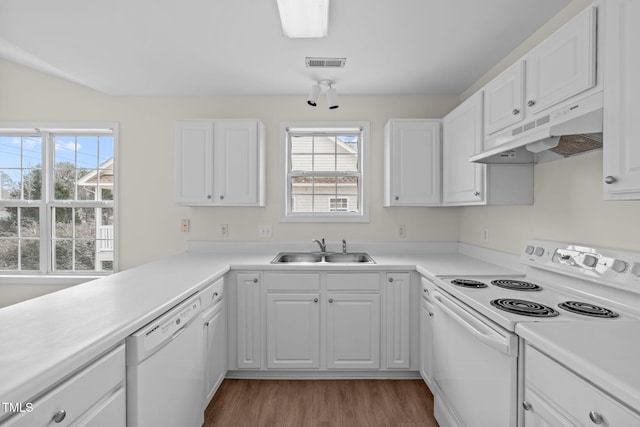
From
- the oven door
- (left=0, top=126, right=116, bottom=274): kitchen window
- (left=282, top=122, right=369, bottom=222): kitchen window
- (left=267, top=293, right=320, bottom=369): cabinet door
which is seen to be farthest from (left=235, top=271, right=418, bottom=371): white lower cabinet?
(left=0, top=126, right=116, bottom=274): kitchen window

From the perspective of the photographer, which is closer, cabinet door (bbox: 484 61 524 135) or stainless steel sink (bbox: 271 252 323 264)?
cabinet door (bbox: 484 61 524 135)

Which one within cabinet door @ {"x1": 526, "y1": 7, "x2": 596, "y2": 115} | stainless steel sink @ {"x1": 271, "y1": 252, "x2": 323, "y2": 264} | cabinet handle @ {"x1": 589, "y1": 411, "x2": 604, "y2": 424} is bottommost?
cabinet handle @ {"x1": 589, "y1": 411, "x2": 604, "y2": 424}

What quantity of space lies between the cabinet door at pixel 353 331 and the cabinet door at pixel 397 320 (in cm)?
9

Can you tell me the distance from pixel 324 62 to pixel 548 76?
1.49 m

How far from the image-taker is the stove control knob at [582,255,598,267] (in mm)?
1444

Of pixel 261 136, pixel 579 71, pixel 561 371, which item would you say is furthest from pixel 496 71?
pixel 561 371

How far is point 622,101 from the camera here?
104cm

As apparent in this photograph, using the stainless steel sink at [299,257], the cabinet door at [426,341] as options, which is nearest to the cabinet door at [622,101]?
the cabinet door at [426,341]

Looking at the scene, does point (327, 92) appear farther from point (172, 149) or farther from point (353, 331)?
point (353, 331)

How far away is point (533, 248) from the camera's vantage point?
73.9 inches

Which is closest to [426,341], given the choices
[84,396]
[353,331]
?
[353,331]

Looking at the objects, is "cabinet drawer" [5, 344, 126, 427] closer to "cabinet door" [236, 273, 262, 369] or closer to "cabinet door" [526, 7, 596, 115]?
"cabinet door" [236, 273, 262, 369]

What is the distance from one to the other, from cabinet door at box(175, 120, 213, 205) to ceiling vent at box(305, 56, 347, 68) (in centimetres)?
103

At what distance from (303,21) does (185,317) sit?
1.84m
